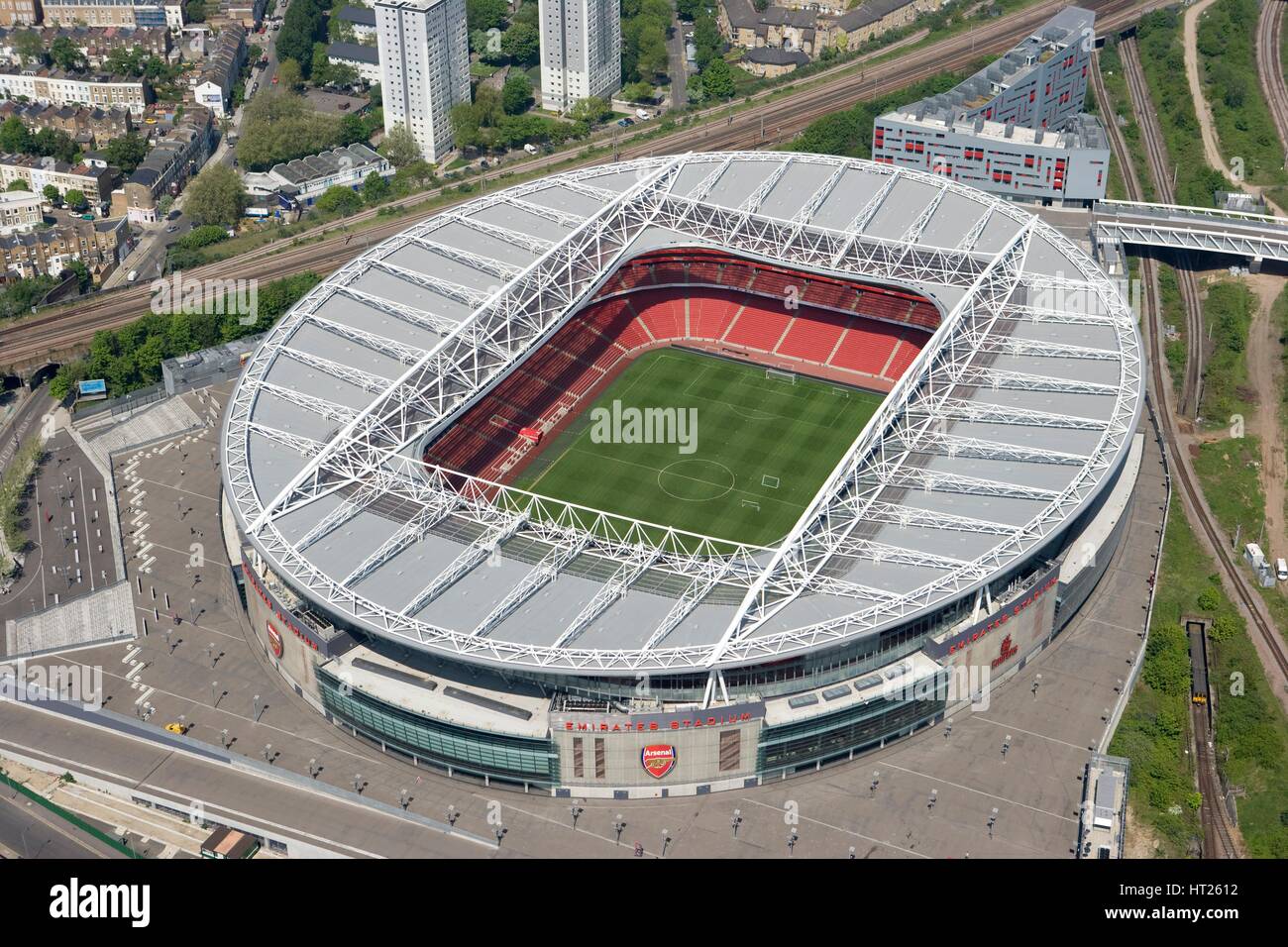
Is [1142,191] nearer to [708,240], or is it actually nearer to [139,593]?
[708,240]

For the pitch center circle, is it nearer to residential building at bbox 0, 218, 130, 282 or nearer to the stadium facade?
the stadium facade

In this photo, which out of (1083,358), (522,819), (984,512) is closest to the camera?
(522,819)

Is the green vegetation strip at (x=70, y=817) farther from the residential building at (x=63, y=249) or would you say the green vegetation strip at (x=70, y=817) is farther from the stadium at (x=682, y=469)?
the residential building at (x=63, y=249)

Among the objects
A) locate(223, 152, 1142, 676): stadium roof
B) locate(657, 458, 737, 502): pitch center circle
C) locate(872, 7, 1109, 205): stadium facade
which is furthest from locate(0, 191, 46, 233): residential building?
locate(872, 7, 1109, 205): stadium facade

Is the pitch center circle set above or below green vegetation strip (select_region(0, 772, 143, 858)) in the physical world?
above

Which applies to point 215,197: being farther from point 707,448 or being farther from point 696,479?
point 696,479

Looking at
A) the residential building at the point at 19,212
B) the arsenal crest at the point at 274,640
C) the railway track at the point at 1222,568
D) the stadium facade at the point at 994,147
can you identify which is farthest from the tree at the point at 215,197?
the railway track at the point at 1222,568

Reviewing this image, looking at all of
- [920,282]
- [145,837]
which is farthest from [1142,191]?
[145,837]
